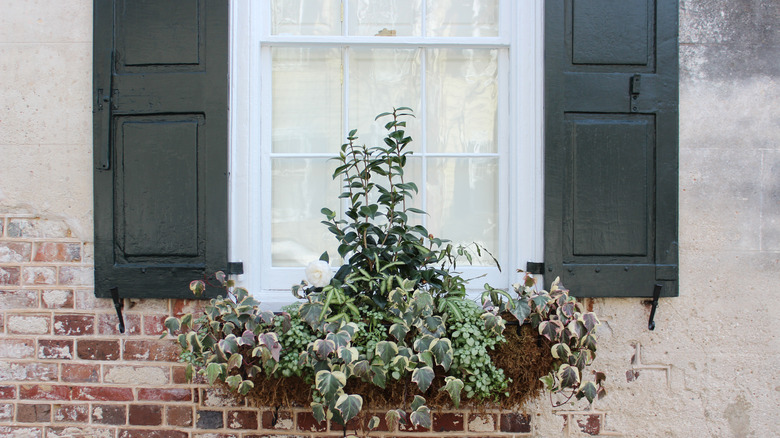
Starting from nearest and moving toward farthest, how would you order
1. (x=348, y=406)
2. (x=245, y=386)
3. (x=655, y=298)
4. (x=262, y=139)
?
(x=348, y=406) → (x=245, y=386) → (x=655, y=298) → (x=262, y=139)

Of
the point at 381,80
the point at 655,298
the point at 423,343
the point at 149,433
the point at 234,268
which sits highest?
the point at 381,80

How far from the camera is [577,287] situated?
7.06 ft

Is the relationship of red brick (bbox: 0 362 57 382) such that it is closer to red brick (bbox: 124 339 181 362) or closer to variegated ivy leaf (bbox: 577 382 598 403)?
red brick (bbox: 124 339 181 362)

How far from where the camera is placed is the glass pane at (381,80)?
235 cm

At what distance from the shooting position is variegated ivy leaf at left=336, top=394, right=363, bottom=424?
5.74 feet

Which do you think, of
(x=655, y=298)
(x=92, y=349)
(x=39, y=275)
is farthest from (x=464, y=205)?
(x=39, y=275)

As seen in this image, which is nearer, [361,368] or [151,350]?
[361,368]

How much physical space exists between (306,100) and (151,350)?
1271 millimetres

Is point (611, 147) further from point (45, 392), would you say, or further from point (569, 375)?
point (45, 392)

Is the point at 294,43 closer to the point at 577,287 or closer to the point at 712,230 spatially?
the point at 577,287

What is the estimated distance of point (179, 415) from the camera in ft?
7.20

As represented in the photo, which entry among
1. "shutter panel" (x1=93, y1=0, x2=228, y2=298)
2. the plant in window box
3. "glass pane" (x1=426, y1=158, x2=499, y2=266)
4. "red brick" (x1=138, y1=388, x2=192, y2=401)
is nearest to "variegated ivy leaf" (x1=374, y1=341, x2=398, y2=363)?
the plant in window box

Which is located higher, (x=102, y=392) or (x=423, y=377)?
(x=423, y=377)

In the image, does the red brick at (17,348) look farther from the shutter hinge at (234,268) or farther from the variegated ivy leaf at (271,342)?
the variegated ivy leaf at (271,342)
